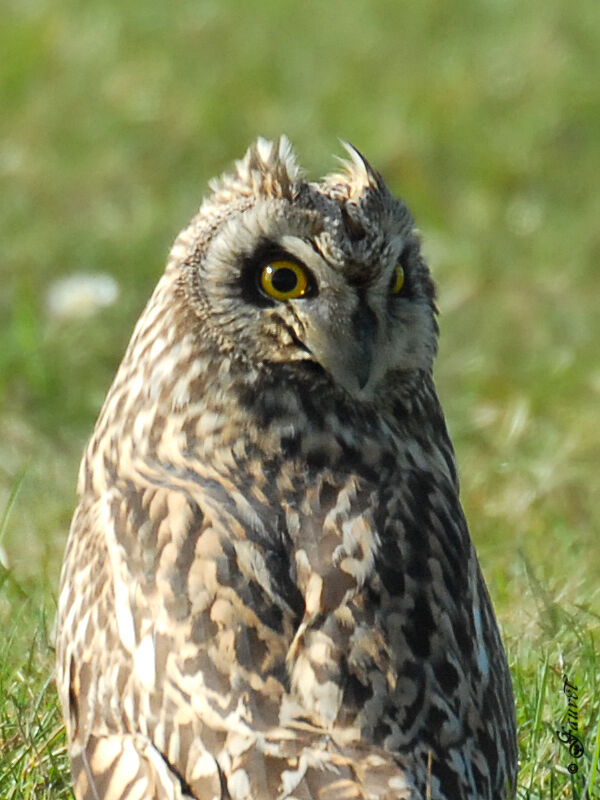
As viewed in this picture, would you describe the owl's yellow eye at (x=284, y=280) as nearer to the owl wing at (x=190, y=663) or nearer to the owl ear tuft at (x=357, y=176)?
the owl ear tuft at (x=357, y=176)

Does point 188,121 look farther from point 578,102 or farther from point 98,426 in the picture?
point 98,426

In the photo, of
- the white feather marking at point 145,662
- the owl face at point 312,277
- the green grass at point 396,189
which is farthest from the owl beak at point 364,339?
the green grass at point 396,189

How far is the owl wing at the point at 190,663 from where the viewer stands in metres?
3.53

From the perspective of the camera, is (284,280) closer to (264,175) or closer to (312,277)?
(312,277)

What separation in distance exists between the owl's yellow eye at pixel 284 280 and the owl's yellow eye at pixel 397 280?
241 mm

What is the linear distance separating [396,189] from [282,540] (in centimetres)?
703

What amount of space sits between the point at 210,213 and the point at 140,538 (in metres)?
0.83

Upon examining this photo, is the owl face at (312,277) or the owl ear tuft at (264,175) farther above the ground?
the owl ear tuft at (264,175)

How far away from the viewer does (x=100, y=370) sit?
27.9 ft

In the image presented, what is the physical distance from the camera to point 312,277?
402 centimetres

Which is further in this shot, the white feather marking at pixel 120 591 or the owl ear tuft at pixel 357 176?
the owl ear tuft at pixel 357 176

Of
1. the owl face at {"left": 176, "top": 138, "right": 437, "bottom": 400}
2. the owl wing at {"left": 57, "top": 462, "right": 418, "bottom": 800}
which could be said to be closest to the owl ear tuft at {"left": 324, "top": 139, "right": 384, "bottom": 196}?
the owl face at {"left": 176, "top": 138, "right": 437, "bottom": 400}

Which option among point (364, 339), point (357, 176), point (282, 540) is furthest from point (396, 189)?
point (282, 540)

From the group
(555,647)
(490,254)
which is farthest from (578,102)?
(555,647)
